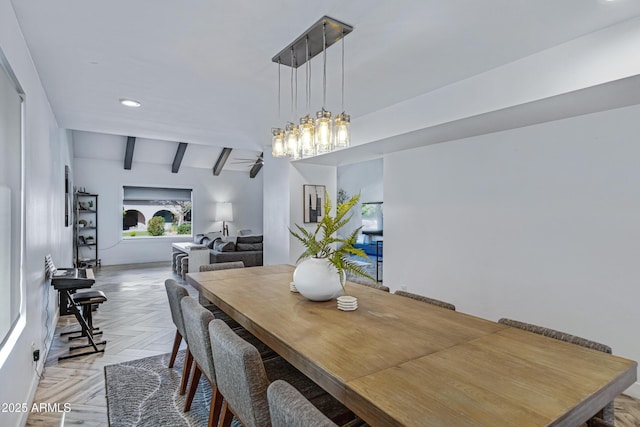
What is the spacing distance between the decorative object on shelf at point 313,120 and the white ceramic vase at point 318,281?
32.0 inches

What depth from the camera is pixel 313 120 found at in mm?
2324

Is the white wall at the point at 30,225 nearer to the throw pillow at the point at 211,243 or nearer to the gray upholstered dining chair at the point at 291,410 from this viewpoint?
the gray upholstered dining chair at the point at 291,410

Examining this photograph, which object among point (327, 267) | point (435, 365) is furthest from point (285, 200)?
point (435, 365)

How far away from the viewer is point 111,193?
813 cm

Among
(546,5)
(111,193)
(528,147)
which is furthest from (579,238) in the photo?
(111,193)

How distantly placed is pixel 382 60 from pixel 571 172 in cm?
181

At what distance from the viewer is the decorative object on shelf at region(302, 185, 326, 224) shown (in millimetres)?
5246

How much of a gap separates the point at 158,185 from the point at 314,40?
783 centimetres

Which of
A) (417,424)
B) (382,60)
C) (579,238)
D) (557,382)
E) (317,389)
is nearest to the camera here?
(417,424)

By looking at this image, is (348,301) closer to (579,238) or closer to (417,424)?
(417,424)

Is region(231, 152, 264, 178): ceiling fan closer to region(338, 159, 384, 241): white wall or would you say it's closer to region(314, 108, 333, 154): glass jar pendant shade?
region(338, 159, 384, 241): white wall

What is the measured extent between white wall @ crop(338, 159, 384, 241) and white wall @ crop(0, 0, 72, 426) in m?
7.53

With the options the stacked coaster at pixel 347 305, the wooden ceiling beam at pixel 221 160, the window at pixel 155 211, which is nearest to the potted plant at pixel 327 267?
the stacked coaster at pixel 347 305

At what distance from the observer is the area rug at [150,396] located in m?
2.14
